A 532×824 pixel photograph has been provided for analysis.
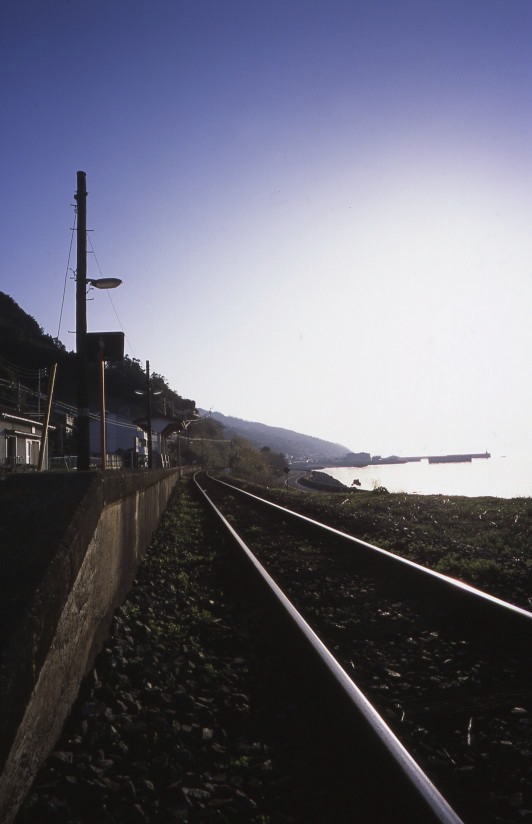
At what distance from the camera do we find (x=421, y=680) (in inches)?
132

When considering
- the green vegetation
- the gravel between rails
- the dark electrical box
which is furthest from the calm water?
the gravel between rails

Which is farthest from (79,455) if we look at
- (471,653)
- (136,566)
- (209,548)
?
(471,653)

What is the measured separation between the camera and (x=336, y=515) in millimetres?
13609

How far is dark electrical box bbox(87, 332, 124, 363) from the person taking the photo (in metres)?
12.3

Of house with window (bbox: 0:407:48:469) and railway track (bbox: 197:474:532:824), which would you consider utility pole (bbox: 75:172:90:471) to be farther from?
house with window (bbox: 0:407:48:469)

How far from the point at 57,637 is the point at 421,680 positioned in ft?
6.95

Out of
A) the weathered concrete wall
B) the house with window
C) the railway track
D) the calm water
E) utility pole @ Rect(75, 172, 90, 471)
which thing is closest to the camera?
the weathered concrete wall

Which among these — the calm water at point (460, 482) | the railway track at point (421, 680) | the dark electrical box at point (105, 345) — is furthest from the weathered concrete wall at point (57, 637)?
the calm water at point (460, 482)

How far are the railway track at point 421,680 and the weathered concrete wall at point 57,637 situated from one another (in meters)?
1.21

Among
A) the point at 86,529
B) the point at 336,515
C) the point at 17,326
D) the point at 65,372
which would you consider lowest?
the point at 336,515

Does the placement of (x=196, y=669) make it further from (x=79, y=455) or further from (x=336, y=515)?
(x=336, y=515)

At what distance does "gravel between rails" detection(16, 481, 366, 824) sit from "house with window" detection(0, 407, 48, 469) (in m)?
26.4

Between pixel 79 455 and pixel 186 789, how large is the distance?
33.4ft

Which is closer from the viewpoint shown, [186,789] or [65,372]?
[186,789]
